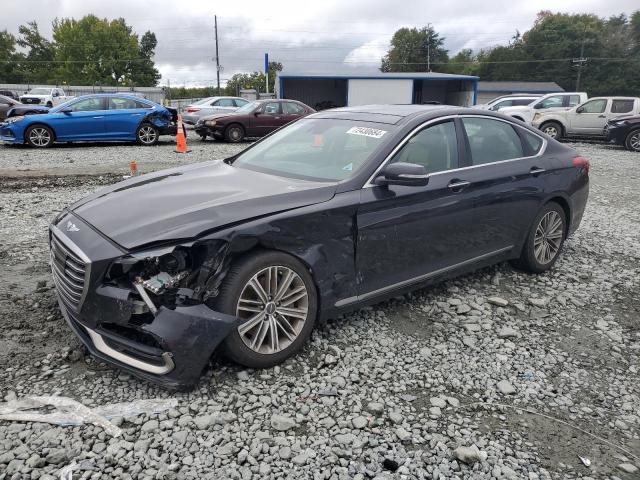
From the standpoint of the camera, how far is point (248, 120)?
16562mm

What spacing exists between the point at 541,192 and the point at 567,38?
84299 mm

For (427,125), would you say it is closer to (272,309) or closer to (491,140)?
(491,140)

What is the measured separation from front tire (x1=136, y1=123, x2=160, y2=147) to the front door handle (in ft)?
41.6

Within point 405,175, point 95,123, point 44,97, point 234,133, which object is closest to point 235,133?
point 234,133

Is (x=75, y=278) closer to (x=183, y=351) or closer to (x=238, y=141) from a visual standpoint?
(x=183, y=351)

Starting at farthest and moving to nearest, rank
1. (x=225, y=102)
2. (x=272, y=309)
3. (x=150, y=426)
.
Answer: (x=225, y=102), (x=272, y=309), (x=150, y=426)

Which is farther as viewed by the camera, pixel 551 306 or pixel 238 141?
pixel 238 141

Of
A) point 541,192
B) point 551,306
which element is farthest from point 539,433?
point 541,192

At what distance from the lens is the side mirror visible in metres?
3.41

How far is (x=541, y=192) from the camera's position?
4715 mm

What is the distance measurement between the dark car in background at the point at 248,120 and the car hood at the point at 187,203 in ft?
42.2

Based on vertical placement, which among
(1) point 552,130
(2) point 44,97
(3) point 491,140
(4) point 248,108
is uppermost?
(2) point 44,97

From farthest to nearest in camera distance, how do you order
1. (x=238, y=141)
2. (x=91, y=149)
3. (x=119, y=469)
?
(x=238, y=141)
(x=91, y=149)
(x=119, y=469)

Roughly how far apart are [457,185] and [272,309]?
1.85 meters
